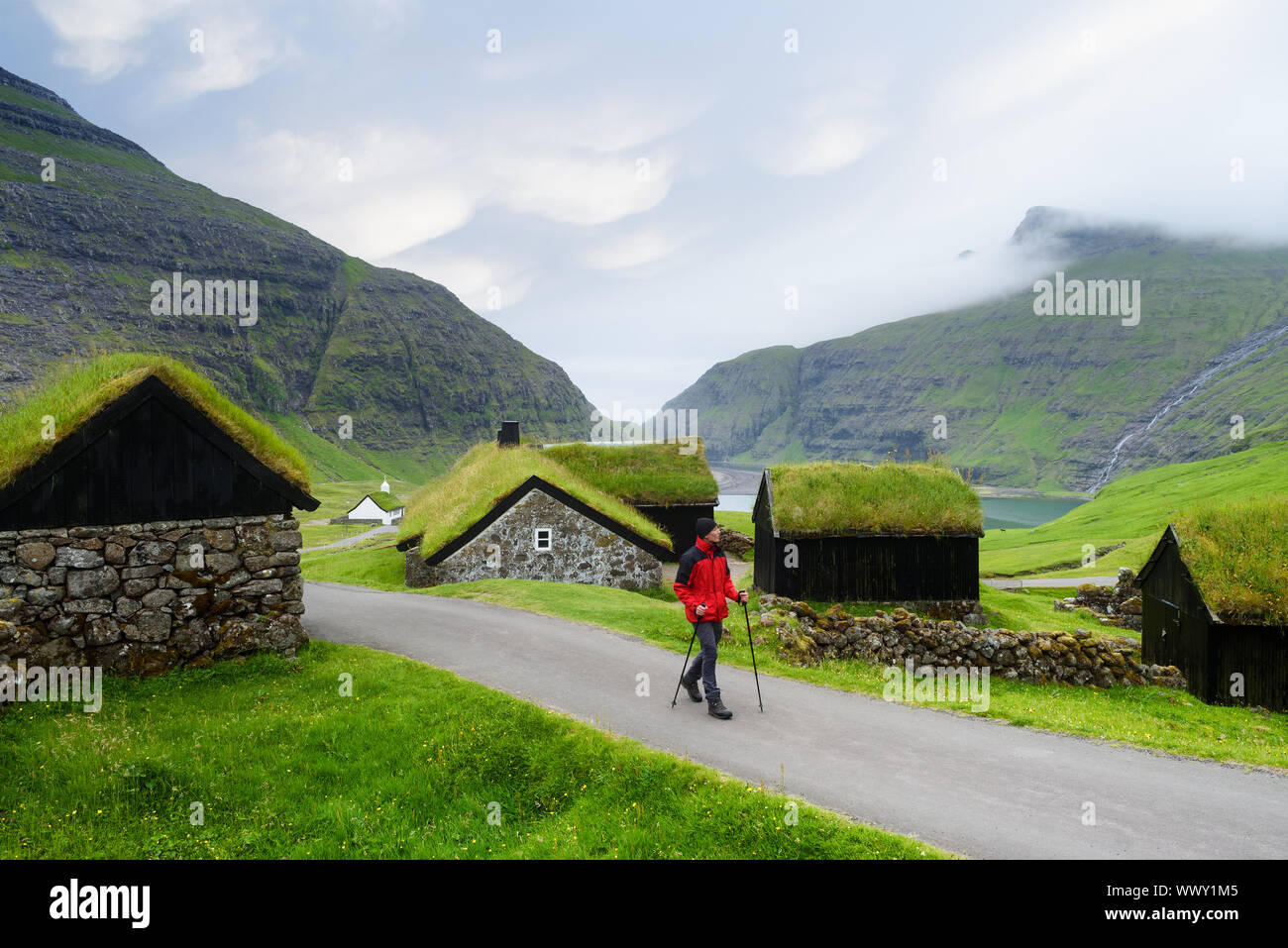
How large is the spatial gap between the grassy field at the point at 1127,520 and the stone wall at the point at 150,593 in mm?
47812

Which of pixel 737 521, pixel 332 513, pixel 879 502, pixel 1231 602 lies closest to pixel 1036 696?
pixel 1231 602

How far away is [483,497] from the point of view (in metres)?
28.6

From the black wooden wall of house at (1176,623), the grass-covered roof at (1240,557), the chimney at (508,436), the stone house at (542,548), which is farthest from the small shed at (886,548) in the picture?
the chimney at (508,436)

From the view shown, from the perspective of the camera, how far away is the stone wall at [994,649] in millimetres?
17953

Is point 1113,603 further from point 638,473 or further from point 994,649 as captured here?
point 638,473

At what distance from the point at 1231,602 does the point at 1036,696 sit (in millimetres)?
7947

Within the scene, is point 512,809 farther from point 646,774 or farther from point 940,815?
point 940,815

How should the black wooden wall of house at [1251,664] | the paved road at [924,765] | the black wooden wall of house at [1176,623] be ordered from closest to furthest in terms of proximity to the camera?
1. the paved road at [924,765]
2. the black wooden wall of house at [1251,664]
3. the black wooden wall of house at [1176,623]

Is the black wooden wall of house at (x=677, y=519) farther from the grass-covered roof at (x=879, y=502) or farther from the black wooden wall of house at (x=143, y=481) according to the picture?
the black wooden wall of house at (x=143, y=481)

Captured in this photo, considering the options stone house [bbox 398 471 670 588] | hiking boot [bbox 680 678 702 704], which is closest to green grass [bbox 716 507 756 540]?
stone house [bbox 398 471 670 588]

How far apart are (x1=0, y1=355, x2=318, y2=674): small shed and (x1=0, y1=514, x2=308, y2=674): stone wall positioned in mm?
20

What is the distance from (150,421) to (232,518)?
2.29 meters
